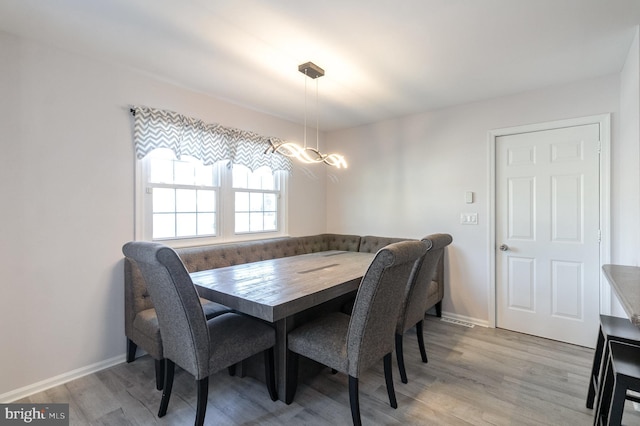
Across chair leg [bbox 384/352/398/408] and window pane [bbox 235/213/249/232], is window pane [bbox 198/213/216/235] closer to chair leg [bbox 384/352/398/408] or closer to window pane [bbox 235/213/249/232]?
window pane [bbox 235/213/249/232]

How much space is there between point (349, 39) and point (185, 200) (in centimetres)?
203

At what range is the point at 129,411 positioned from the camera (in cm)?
185

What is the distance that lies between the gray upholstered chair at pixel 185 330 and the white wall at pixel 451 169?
245 centimetres

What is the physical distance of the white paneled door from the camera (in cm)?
271

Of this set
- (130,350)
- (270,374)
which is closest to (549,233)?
(270,374)

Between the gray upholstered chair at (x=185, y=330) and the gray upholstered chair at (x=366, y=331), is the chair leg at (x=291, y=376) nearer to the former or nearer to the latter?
the gray upholstered chair at (x=366, y=331)

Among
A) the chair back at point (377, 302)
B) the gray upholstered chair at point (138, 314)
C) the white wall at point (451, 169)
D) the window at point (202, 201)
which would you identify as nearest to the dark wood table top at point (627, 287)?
the chair back at point (377, 302)

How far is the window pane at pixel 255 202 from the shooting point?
3539 millimetres

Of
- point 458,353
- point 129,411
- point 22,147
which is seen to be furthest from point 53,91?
point 458,353

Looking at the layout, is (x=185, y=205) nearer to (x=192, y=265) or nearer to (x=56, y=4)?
(x=192, y=265)

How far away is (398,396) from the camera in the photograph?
1.99m

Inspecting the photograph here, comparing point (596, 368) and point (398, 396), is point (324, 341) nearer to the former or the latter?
point (398, 396)

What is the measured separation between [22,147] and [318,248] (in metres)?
3.02

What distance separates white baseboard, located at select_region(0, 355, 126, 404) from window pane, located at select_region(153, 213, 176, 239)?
1.04m
